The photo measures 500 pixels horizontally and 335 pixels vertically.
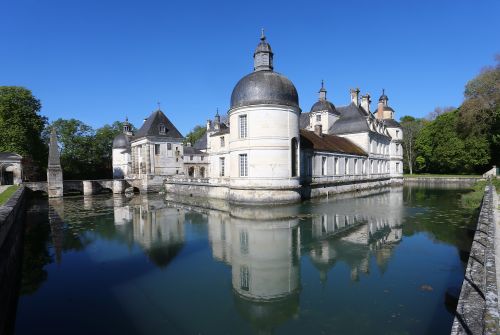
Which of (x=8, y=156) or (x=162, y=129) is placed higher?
(x=162, y=129)

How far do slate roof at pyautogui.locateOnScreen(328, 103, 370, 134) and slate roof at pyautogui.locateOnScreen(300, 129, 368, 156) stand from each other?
144 cm

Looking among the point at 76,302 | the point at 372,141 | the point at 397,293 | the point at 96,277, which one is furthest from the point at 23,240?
the point at 372,141

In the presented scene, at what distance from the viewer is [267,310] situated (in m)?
5.79

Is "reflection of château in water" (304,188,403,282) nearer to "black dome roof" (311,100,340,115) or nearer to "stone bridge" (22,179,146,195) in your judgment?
"black dome roof" (311,100,340,115)

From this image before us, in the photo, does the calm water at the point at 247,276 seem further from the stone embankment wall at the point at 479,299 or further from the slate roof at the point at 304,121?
the slate roof at the point at 304,121

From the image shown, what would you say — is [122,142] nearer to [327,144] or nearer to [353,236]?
[327,144]

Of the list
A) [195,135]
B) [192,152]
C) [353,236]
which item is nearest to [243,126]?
[353,236]

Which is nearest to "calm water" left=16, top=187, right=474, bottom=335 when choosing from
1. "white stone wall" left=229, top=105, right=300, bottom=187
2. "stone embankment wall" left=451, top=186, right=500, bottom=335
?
"stone embankment wall" left=451, top=186, right=500, bottom=335

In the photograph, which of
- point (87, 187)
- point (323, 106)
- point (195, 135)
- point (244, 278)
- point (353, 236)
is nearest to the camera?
point (244, 278)

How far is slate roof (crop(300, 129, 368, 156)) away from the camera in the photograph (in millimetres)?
23491

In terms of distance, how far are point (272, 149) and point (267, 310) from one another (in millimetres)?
13250

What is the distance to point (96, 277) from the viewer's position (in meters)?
7.66

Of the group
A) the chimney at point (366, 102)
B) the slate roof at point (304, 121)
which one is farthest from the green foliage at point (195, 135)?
the chimney at point (366, 102)

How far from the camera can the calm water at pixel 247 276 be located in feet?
17.5
